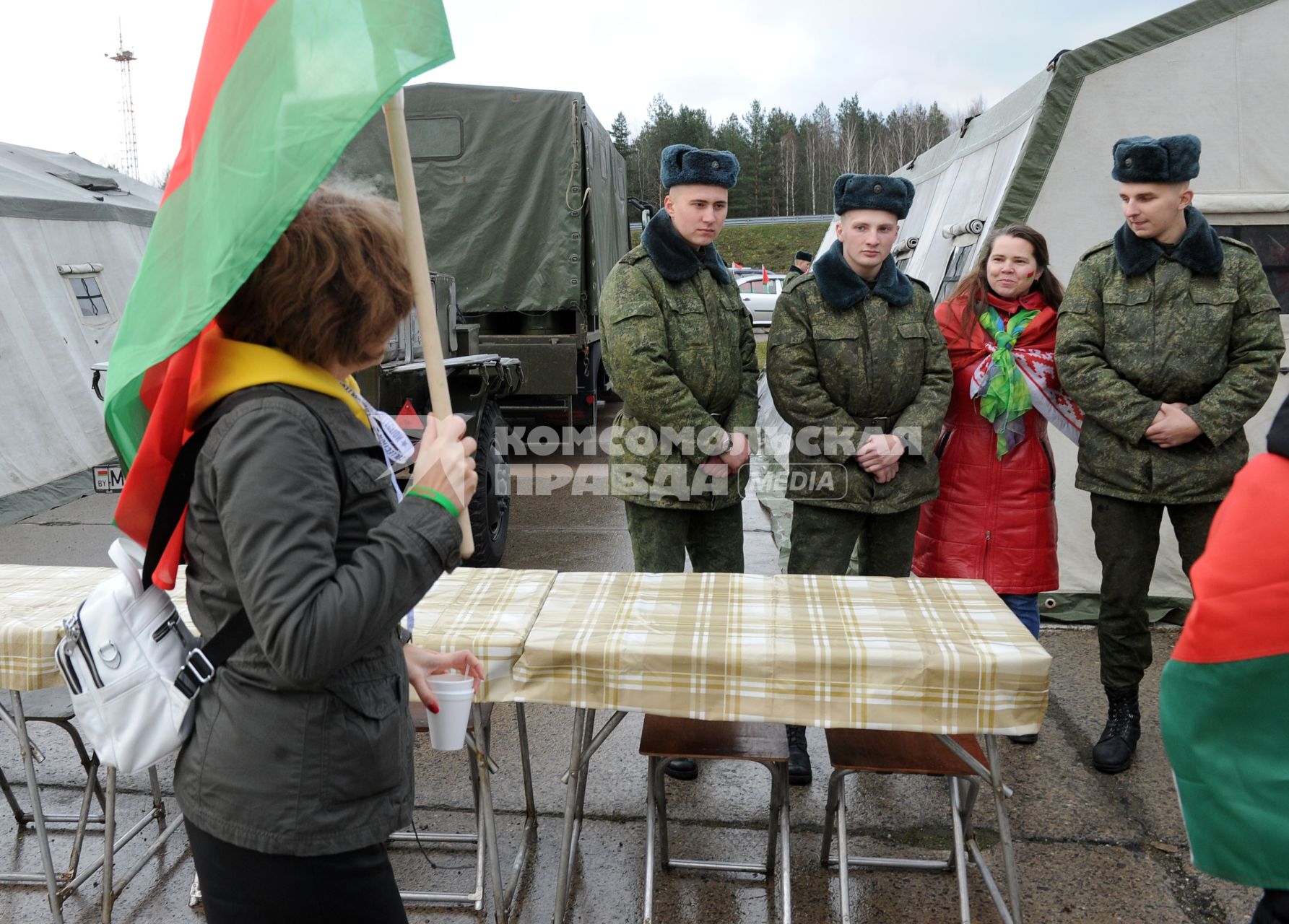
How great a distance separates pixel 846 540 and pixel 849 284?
3.07 ft

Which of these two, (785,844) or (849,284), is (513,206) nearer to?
(849,284)

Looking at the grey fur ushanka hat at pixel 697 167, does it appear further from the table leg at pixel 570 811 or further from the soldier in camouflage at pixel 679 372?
the table leg at pixel 570 811

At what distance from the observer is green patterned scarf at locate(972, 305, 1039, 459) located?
3.77 meters

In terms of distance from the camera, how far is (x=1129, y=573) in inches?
143

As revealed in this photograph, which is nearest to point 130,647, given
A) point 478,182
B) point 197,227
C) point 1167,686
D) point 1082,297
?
point 197,227

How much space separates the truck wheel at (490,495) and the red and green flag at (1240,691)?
435 cm

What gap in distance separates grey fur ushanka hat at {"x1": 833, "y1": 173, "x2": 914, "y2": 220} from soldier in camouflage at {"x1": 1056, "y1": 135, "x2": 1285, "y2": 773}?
0.71 meters

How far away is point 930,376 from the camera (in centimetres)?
369

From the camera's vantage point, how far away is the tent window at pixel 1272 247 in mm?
4832

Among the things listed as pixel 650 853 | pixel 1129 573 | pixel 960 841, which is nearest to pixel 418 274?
pixel 650 853

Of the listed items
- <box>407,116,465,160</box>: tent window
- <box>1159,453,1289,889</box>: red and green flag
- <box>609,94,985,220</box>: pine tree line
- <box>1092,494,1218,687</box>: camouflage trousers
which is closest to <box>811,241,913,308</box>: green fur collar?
<box>1092,494,1218,687</box>: camouflage trousers

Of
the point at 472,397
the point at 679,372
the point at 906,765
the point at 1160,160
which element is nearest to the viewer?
the point at 906,765

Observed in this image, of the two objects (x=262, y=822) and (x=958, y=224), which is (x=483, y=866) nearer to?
(x=262, y=822)

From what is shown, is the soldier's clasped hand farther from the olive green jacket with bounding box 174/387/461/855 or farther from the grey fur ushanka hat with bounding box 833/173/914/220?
the olive green jacket with bounding box 174/387/461/855
